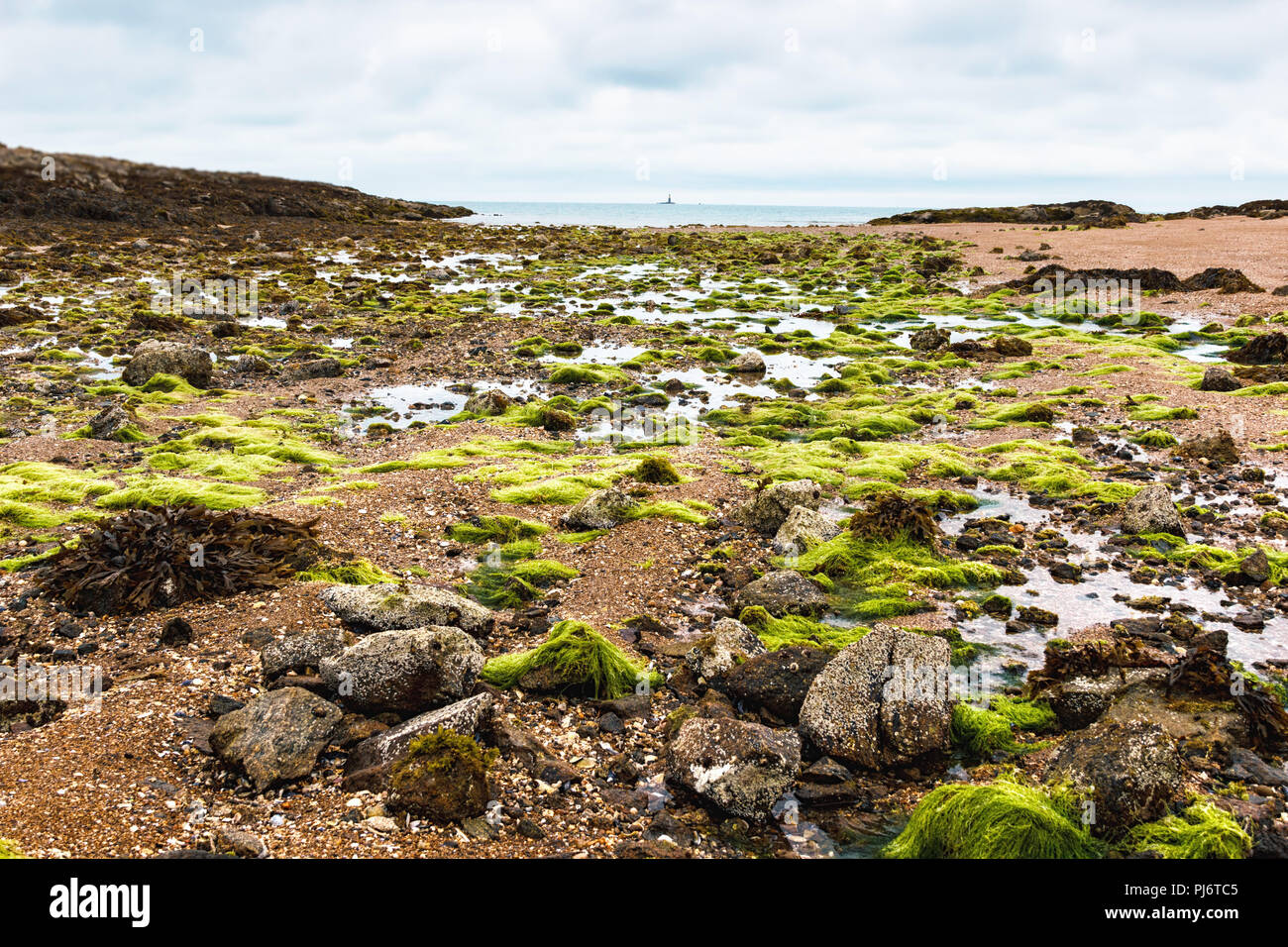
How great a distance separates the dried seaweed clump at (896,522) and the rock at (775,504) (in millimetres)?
856

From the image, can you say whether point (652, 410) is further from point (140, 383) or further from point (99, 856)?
point (99, 856)

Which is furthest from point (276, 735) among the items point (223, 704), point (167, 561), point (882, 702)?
point (882, 702)

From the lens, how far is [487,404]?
16641 mm

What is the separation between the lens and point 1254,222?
50.8 metres

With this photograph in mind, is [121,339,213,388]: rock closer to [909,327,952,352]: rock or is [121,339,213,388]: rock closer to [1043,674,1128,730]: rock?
[1043,674,1128,730]: rock

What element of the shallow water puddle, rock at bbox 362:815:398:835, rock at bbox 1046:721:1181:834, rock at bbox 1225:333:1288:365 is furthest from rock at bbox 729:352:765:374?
rock at bbox 362:815:398:835

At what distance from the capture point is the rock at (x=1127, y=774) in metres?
5.00

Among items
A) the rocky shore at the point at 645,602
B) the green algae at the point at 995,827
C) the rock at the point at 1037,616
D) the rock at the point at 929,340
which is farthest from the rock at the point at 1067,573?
the rock at the point at 929,340

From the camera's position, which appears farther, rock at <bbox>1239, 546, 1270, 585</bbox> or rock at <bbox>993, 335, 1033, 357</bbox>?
rock at <bbox>993, 335, 1033, 357</bbox>

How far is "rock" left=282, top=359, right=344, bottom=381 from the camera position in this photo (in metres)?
19.3

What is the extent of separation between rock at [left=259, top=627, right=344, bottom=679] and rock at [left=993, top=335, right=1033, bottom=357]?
66.5 feet

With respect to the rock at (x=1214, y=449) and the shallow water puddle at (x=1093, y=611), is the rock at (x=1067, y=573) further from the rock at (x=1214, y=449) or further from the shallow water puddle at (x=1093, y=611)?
the rock at (x=1214, y=449)
